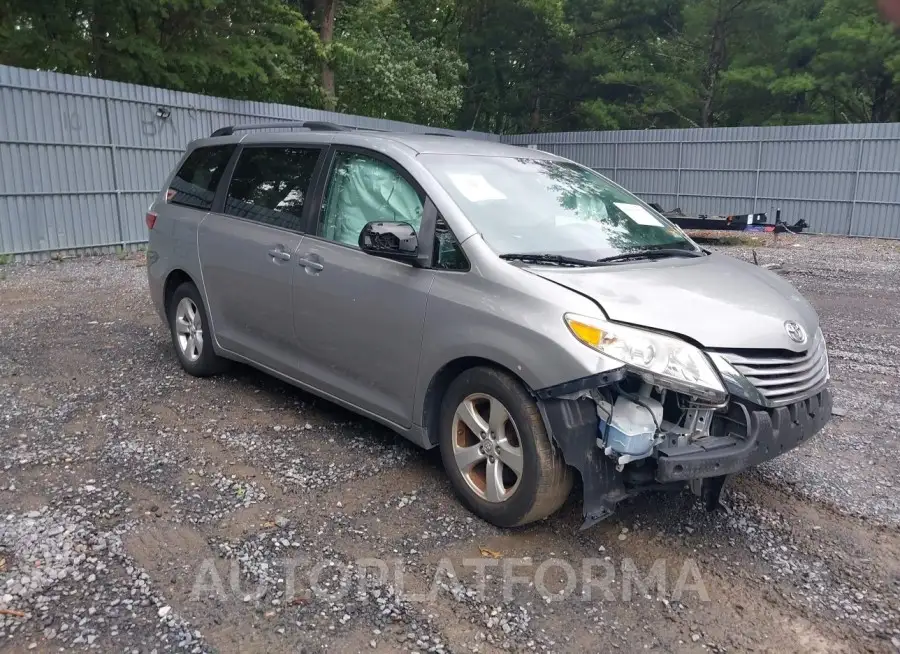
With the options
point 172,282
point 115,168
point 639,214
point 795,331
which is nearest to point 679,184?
point 115,168

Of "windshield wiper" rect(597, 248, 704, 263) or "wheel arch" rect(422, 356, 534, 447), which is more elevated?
"windshield wiper" rect(597, 248, 704, 263)

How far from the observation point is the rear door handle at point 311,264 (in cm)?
423

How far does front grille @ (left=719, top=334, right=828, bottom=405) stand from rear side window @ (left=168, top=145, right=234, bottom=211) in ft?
12.7

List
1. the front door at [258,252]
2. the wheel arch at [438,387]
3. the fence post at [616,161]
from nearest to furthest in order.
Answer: the wheel arch at [438,387] < the front door at [258,252] < the fence post at [616,161]

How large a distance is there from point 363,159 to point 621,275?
5.61 feet

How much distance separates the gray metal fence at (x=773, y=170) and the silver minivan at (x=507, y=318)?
1534cm

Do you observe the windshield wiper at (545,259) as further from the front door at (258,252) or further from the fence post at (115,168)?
the fence post at (115,168)

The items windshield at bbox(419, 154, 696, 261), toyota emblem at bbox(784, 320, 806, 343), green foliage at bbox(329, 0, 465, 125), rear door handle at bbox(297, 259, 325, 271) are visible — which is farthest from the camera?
green foliage at bbox(329, 0, 465, 125)

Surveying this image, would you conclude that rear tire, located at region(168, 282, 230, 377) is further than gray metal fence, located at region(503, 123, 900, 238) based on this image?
No

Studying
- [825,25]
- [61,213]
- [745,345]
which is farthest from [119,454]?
[825,25]

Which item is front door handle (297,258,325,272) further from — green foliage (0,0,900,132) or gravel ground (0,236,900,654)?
green foliage (0,0,900,132)

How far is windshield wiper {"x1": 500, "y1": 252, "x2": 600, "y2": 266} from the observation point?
352 cm

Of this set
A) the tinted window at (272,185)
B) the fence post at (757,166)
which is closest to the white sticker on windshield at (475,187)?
the tinted window at (272,185)

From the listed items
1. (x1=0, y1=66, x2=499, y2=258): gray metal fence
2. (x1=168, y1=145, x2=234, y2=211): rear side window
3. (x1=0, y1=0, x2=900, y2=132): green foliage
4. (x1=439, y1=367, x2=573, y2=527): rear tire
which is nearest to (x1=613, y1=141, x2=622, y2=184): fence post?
(x1=0, y1=0, x2=900, y2=132): green foliage
